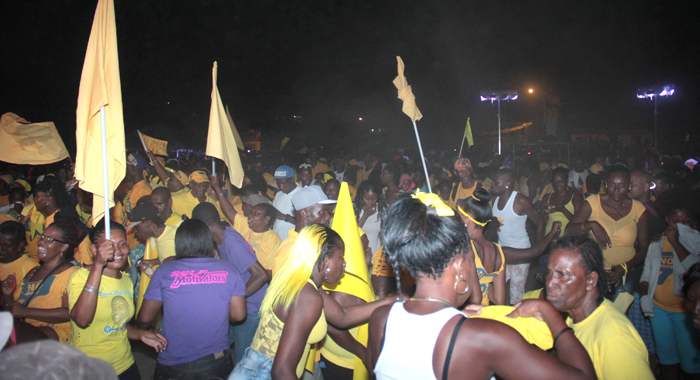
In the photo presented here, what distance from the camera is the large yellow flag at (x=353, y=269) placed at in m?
2.89

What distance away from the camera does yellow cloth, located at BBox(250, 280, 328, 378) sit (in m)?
2.42

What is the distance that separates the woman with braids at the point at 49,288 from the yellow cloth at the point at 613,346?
363cm

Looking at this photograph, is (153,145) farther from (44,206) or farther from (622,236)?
(622,236)

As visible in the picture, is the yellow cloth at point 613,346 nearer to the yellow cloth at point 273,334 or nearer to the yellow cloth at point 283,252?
the yellow cloth at point 273,334

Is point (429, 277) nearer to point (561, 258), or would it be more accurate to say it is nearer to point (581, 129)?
point (561, 258)

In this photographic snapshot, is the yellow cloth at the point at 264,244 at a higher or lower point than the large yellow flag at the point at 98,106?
lower

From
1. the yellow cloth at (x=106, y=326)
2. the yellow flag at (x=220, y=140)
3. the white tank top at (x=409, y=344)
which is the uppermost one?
the yellow flag at (x=220, y=140)

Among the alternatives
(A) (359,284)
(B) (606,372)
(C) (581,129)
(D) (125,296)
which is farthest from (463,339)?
(C) (581,129)

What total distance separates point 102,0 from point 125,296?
229cm

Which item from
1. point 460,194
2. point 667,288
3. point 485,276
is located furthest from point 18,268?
point 667,288

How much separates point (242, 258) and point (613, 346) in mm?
2992

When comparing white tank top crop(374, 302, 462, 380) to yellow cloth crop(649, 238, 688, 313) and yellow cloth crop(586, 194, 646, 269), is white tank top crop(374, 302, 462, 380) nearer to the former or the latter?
yellow cloth crop(649, 238, 688, 313)

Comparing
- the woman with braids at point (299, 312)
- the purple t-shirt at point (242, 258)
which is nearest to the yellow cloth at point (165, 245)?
the purple t-shirt at point (242, 258)

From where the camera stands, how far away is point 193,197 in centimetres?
615
